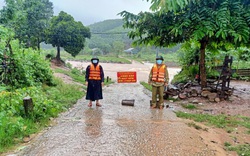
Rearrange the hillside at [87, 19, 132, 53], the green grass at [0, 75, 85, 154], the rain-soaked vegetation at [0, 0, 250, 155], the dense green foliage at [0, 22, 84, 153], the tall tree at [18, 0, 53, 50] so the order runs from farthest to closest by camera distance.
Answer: the hillside at [87, 19, 132, 53]
the tall tree at [18, 0, 53, 50]
the rain-soaked vegetation at [0, 0, 250, 155]
the dense green foliage at [0, 22, 84, 153]
the green grass at [0, 75, 85, 154]

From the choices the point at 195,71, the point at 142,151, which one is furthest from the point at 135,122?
the point at 195,71

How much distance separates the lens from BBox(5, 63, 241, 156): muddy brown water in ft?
13.8

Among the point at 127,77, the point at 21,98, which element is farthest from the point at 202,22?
the point at 127,77

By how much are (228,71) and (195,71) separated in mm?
5987

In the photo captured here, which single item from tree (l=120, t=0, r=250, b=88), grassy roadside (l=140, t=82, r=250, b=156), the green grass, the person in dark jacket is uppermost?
tree (l=120, t=0, r=250, b=88)

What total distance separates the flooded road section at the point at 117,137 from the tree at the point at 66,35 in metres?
21.6

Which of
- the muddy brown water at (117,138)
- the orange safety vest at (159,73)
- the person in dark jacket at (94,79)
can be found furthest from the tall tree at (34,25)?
the muddy brown water at (117,138)

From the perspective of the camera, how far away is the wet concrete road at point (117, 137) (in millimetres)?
4203

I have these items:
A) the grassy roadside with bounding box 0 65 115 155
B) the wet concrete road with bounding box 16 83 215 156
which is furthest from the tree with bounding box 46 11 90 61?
the wet concrete road with bounding box 16 83 215 156

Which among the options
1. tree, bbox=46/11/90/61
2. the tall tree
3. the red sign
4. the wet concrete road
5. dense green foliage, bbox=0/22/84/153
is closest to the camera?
the wet concrete road

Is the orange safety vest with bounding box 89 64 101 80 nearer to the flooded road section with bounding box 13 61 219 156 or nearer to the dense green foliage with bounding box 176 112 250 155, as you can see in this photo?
the flooded road section with bounding box 13 61 219 156

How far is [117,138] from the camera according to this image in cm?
490

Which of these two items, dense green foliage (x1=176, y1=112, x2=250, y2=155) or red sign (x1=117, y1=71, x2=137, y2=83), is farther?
red sign (x1=117, y1=71, x2=137, y2=83)

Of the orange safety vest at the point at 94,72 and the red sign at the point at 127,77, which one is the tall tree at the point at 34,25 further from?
the orange safety vest at the point at 94,72
